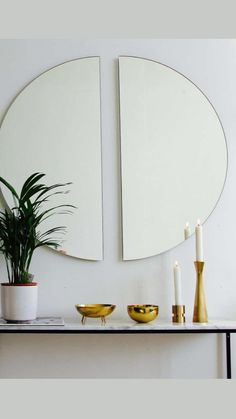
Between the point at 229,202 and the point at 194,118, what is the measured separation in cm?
32

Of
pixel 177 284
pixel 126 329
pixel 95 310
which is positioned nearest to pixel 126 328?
pixel 126 329

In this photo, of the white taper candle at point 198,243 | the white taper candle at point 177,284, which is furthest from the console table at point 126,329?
the white taper candle at point 198,243

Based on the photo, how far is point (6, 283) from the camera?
170cm

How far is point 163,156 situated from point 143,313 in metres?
0.54

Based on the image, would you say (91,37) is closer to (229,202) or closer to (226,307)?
(229,202)

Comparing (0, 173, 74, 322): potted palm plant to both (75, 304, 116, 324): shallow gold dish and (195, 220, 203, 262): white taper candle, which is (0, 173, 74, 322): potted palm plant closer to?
(75, 304, 116, 324): shallow gold dish

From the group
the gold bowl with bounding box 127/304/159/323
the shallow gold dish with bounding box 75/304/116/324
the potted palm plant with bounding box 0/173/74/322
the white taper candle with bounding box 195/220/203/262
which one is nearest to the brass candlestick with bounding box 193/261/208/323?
the white taper candle with bounding box 195/220/203/262

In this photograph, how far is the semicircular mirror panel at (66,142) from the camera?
183cm

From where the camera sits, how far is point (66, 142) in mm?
1848

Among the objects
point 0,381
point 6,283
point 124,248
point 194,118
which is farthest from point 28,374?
point 194,118

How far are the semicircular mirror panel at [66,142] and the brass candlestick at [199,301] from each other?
0.33m

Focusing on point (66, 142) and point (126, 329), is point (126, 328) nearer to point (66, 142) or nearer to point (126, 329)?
point (126, 329)

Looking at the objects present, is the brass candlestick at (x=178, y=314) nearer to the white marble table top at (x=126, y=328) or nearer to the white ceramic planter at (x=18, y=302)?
the white marble table top at (x=126, y=328)

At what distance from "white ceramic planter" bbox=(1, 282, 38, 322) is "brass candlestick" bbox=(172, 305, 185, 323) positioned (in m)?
0.45
